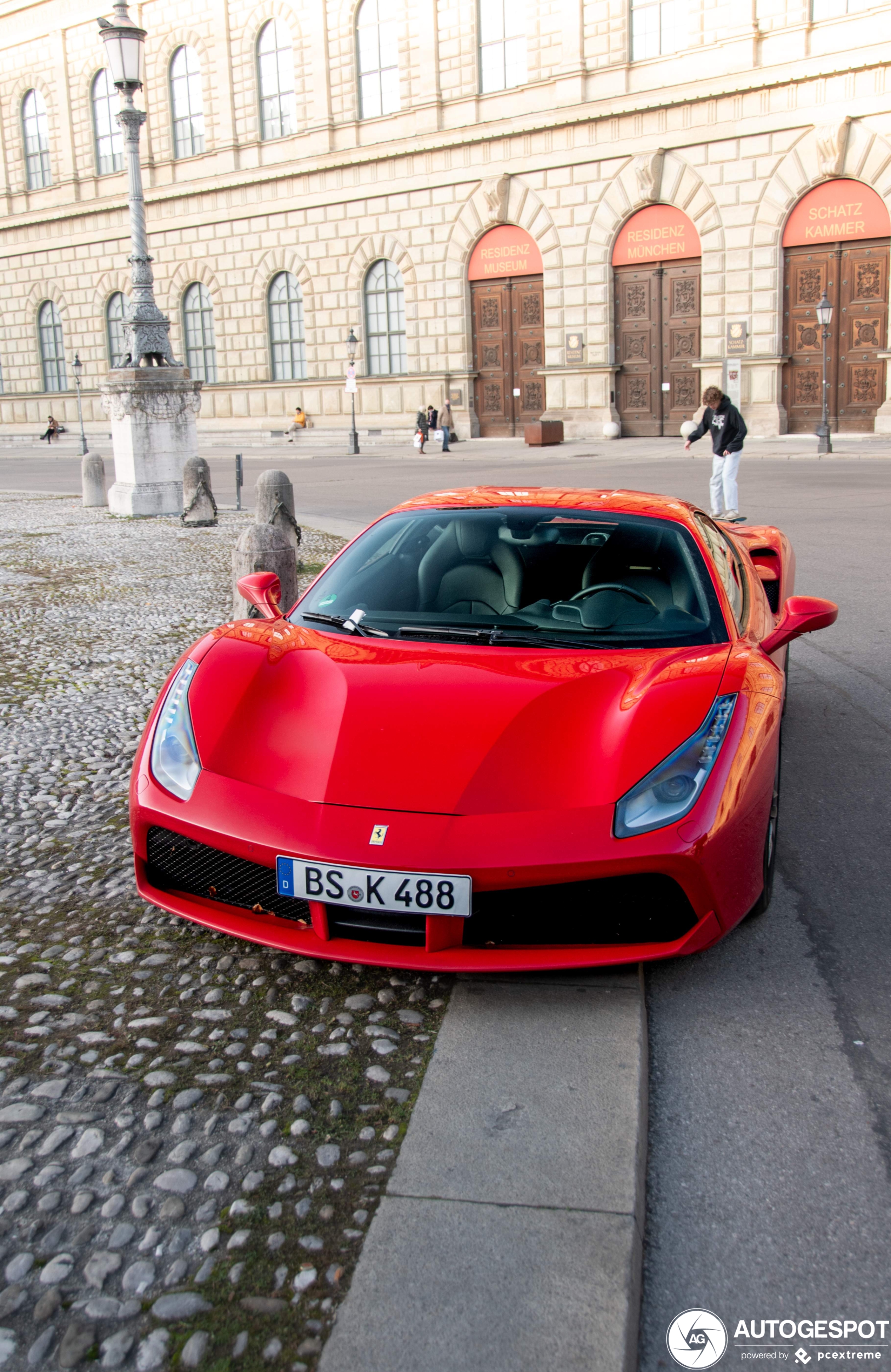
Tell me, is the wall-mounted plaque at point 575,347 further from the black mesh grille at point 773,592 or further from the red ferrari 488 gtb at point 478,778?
the red ferrari 488 gtb at point 478,778

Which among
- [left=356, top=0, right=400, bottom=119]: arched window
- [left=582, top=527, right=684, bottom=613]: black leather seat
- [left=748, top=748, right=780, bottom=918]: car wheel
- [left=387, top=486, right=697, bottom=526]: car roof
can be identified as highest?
[left=356, top=0, right=400, bottom=119]: arched window

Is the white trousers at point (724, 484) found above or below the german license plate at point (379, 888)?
above

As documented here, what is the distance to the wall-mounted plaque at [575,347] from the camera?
32688 millimetres

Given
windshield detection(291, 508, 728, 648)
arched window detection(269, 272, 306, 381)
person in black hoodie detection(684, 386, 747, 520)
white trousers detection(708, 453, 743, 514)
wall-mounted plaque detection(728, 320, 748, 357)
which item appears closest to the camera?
windshield detection(291, 508, 728, 648)

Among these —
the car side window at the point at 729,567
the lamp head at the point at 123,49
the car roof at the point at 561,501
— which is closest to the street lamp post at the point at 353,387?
the lamp head at the point at 123,49

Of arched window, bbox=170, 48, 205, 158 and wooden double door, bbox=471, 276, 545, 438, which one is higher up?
arched window, bbox=170, 48, 205, 158

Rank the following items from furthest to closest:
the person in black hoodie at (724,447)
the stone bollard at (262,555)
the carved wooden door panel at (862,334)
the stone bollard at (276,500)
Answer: the carved wooden door panel at (862,334) < the person in black hoodie at (724,447) < the stone bollard at (276,500) < the stone bollard at (262,555)

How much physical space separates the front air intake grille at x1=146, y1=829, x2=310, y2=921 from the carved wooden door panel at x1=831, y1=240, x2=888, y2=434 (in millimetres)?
28330

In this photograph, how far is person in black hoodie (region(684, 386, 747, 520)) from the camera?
45.0ft

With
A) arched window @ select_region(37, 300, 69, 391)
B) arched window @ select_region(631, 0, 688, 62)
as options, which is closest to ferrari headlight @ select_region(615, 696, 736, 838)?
arched window @ select_region(631, 0, 688, 62)

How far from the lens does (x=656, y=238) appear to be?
1217 inches

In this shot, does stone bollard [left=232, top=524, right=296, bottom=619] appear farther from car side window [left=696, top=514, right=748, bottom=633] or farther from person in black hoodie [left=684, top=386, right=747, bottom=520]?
person in black hoodie [left=684, top=386, right=747, bottom=520]

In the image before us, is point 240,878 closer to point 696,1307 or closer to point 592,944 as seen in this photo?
point 592,944

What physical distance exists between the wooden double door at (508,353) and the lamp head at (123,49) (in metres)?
19.2
